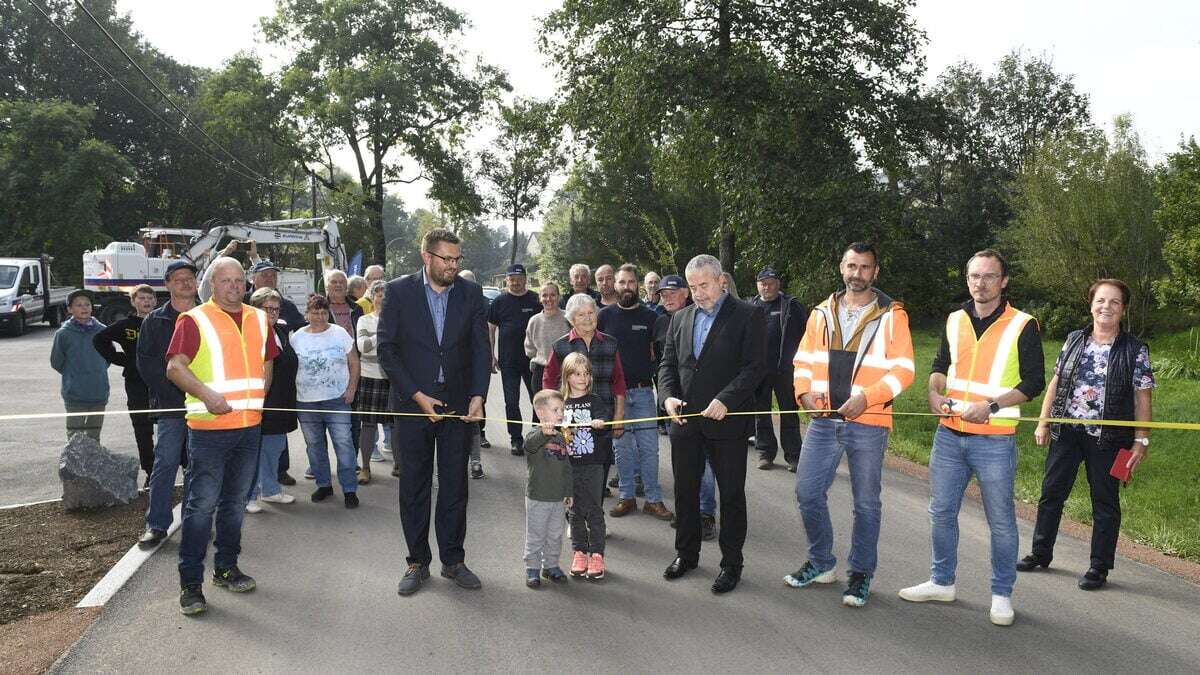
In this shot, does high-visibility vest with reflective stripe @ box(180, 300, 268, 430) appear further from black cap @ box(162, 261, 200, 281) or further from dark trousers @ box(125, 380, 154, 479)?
dark trousers @ box(125, 380, 154, 479)

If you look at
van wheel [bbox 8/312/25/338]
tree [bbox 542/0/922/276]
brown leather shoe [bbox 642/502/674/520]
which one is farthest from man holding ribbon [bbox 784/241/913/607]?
van wheel [bbox 8/312/25/338]

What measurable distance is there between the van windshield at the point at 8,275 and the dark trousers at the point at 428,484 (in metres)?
26.0

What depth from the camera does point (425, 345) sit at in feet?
17.8

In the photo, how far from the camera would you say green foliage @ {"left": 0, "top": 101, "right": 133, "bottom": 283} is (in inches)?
1512

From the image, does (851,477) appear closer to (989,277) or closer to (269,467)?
(989,277)

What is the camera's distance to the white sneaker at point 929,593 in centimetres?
508

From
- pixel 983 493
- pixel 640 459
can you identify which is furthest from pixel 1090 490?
pixel 640 459

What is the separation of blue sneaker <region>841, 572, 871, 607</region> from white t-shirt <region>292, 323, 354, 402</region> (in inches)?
183

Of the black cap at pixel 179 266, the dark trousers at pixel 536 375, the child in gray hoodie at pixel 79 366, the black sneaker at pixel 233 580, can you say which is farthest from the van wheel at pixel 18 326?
the black sneaker at pixel 233 580

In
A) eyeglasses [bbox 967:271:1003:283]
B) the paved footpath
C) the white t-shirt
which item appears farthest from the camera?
the white t-shirt

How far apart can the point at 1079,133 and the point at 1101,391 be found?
2490 centimetres

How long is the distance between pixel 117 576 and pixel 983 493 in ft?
17.2

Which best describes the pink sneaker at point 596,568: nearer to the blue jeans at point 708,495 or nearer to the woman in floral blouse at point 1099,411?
the blue jeans at point 708,495

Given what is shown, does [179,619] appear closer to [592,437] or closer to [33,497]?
[592,437]
